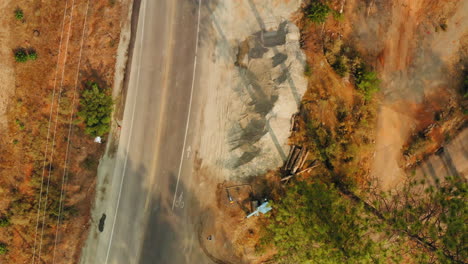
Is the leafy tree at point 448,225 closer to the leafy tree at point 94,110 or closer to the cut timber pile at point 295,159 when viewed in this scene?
the cut timber pile at point 295,159

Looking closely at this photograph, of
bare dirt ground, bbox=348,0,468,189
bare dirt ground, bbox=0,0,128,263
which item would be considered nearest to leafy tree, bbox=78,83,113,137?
bare dirt ground, bbox=0,0,128,263

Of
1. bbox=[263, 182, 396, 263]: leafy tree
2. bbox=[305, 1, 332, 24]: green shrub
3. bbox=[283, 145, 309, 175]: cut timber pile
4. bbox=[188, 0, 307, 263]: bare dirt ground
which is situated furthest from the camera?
bbox=[305, 1, 332, 24]: green shrub

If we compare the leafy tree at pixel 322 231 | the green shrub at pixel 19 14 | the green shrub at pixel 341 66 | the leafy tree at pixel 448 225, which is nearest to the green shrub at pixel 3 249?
the green shrub at pixel 19 14

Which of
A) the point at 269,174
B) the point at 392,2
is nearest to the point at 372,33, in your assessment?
the point at 392,2

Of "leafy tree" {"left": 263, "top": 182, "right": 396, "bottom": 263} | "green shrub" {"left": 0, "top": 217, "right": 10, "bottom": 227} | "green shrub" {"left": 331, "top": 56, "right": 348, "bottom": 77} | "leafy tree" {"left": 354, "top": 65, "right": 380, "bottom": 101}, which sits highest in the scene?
"green shrub" {"left": 331, "top": 56, "right": 348, "bottom": 77}

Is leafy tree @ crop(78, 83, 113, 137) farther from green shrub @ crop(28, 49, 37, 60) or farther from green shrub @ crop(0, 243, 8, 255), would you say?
green shrub @ crop(0, 243, 8, 255)

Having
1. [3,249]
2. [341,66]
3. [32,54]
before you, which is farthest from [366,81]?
[3,249]

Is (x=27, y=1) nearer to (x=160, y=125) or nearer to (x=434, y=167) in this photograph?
(x=160, y=125)

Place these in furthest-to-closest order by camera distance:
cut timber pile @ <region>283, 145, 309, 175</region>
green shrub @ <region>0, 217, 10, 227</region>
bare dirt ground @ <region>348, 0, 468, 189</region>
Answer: bare dirt ground @ <region>348, 0, 468, 189</region>
cut timber pile @ <region>283, 145, 309, 175</region>
green shrub @ <region>0, 217, 10, 227</region>
